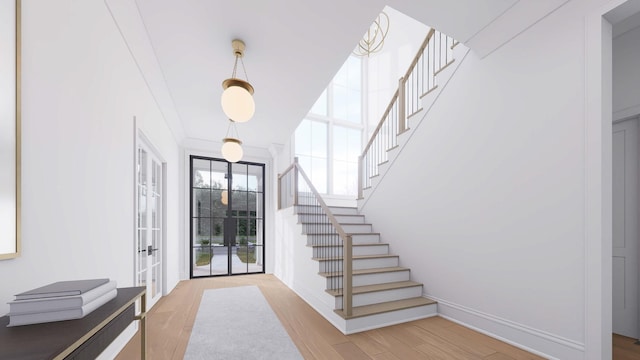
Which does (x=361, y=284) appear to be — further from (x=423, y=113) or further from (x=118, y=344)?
(x=118, y=344)

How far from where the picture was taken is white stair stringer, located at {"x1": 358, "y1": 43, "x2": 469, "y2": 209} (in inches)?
123

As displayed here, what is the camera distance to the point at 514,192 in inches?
98.5

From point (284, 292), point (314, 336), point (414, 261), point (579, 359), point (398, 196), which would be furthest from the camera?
point (284, 292)

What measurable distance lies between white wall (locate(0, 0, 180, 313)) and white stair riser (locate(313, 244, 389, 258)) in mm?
2152

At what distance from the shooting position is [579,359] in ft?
6.61

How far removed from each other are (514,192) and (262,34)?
9.04ft

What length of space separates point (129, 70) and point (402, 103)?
3386 millimetres

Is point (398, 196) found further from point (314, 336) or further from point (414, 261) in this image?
point (314, 336)

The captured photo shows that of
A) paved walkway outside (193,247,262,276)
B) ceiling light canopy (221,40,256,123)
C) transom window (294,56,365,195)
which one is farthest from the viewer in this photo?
transom window (294,56,365,195)

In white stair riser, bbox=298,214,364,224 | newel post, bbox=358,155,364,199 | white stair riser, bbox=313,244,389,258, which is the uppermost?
newel post, bbox=358,155,364,199

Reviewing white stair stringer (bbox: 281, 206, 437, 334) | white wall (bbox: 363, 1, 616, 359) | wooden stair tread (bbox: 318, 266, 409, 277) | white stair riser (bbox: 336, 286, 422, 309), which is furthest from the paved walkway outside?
white wall (bbox: 363, 1, 616, 359)

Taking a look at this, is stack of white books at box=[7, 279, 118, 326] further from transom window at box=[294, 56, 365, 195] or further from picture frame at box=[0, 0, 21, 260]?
transom window at box=[294, 56, 365, 195]

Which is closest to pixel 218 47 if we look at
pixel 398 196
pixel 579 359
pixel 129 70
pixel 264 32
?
pixel 264 32

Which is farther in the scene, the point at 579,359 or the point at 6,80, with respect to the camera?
the point at 579,359
